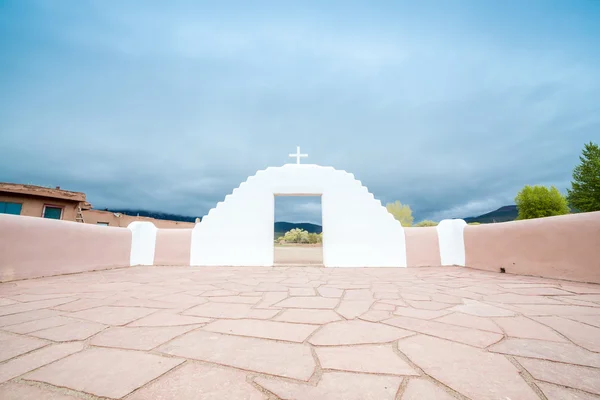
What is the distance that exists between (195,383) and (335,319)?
131cm

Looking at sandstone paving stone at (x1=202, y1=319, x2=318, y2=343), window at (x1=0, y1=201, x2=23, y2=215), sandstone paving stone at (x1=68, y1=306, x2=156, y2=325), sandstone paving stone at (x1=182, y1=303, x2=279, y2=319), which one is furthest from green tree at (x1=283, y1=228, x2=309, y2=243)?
sandstone paving stone at (x1=202, y1=319, x2=318, y2=343)

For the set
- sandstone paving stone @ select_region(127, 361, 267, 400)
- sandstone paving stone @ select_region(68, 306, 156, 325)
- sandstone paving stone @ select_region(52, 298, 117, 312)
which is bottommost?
sandstone paving stone @ select_region(127, 361, 267, 400)

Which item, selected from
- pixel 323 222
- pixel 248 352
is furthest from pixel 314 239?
pixel 248 352

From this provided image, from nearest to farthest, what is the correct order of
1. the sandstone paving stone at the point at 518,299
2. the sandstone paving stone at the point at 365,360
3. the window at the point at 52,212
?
the sandstone paving stone at the point at 365,360 → the sandstone paving stone at the point at 518,299 → the window at the point at 52,212

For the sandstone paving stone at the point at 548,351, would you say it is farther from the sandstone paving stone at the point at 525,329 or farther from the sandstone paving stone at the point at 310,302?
the sandstone paving stone at the point at 310,302

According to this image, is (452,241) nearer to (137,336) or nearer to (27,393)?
(137,336)

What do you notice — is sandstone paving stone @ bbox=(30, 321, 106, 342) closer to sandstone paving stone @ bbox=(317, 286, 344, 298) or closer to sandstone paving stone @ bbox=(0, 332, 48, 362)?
sandstone paving stone @ bbox=(0, 332, 48, 362)

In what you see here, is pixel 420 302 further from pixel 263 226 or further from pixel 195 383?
pixel 263 226

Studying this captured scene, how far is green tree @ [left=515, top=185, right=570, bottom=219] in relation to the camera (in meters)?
19.8

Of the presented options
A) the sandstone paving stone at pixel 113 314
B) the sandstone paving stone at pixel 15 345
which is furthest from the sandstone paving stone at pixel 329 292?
the sandstone paving stone at pixel 15 345

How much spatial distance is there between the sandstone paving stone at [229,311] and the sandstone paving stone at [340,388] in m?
1.13

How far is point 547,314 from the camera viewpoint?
239 centimetres

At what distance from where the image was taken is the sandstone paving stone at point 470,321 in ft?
6.63

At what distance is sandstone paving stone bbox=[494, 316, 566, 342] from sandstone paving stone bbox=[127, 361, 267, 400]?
186 centimetres
